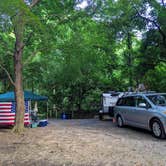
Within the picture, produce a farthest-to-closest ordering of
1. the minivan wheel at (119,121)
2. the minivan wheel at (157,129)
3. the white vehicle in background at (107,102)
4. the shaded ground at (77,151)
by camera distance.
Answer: the white vehicle in background at (107,102) < the minivan wheel at (119,121) < the minivan wheel at (157,129) < the shaded ground at (77,151)

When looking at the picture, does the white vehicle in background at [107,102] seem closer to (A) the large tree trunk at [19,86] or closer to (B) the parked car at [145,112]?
(B) the parked car at [145,112]

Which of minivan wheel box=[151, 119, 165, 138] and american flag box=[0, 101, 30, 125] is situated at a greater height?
american flag box=[0, 101, 30, 125]

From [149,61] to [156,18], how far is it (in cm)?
329

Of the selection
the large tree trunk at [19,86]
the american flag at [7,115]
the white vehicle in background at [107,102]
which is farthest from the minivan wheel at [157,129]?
the white vehicle in background at [107,102]

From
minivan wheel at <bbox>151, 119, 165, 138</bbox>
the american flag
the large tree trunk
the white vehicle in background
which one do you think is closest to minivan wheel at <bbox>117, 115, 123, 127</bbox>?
minivan wheel at <bbox>151, 119, 165, 138</bbox>

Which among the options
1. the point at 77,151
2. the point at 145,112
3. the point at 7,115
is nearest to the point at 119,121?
the point at 145,112

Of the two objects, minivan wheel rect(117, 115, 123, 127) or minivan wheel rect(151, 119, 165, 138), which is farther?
minivan wheel rect(117, 115, 123, 127)

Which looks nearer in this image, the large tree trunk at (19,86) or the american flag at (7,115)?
the large tree trunk at (19,86)

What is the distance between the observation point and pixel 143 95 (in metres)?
10.5

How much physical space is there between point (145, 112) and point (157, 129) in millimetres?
888

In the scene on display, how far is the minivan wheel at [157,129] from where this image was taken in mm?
8948

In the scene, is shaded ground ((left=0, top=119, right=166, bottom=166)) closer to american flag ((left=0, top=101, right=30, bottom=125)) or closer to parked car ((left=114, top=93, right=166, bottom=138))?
parked car ((left=114, top=93, right=166, bottom=138))

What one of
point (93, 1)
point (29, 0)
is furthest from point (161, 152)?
point (29, 0)

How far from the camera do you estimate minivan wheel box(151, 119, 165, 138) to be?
8.95m
